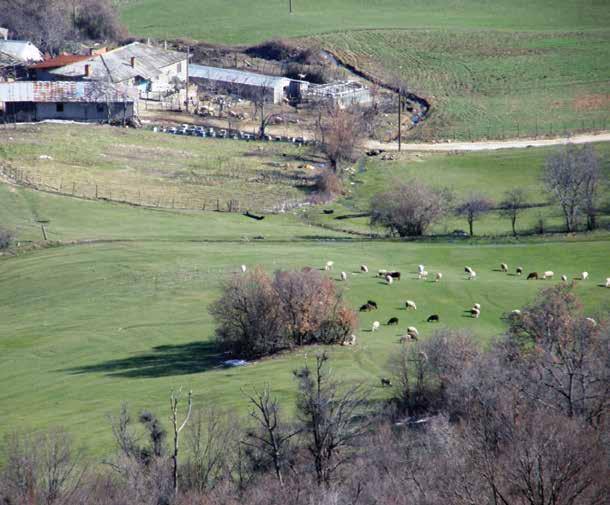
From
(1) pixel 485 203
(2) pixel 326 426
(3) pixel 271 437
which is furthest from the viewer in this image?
(1) pixel 485 203

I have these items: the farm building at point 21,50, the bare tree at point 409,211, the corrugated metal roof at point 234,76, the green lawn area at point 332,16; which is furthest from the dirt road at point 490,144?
the green lawn area at point 332,16

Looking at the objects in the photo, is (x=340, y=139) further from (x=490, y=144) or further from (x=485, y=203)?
(x=485, y=203)

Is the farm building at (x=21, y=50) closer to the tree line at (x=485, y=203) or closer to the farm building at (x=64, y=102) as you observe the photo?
the farm building at (x=64, y=102)

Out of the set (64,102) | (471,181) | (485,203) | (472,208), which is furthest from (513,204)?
(64,102)

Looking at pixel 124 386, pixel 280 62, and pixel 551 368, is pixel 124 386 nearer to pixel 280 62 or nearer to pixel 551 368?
pixel 551 368

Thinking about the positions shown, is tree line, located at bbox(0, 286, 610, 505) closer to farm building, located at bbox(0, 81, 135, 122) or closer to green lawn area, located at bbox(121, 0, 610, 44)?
farm building, located at bbox(0, 81, 135, 122)

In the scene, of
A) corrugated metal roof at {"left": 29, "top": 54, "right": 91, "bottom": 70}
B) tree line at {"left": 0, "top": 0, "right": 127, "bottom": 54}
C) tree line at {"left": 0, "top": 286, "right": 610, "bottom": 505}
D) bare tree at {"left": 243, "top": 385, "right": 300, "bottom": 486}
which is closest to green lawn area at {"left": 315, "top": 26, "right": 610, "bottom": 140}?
tree line at {"left": 0, "top": 0, "right": 127, "bottom": 54}

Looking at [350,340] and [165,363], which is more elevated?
[350,340]
